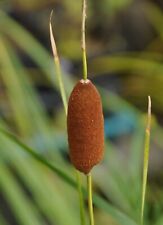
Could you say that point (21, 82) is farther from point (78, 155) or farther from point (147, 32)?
point (147, 32)

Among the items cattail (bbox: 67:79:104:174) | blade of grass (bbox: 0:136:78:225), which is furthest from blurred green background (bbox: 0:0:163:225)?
cattail (bbox: 67:79:104:174)

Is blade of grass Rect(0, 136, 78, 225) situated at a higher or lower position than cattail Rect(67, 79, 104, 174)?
lower

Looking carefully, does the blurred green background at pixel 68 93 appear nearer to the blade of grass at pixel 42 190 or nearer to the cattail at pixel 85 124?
the blade of grass at pixel 42 190

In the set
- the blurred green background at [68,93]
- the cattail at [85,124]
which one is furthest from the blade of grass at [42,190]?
the cattail at [85,124]

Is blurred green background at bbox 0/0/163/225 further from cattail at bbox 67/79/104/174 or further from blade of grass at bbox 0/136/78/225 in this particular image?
cattail at bbox 67/79/104/174

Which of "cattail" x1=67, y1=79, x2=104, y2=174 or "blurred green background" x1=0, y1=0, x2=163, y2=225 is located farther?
"blurred green background" x1=0, y1=0, x2=163, y2=225

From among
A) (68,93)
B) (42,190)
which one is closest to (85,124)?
(42,190)
